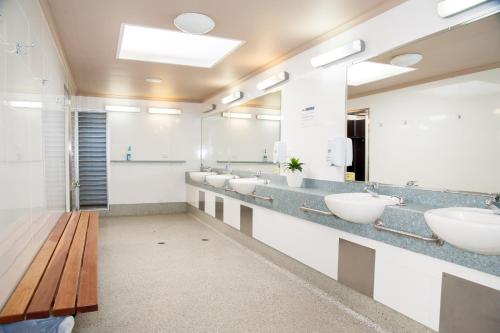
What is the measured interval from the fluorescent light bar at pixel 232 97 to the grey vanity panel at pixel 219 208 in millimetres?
1641

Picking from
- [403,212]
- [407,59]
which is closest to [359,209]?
[403,212]

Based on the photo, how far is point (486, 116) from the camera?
2039mm

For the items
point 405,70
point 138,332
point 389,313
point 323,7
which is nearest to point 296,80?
point 323,7

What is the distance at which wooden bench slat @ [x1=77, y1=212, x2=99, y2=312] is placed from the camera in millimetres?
1619

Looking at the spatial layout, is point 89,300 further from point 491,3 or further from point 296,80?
point 296,80

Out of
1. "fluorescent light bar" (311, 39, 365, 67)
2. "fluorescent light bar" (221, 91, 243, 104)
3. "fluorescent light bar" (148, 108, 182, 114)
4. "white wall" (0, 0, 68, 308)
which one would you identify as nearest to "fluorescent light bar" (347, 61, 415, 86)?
"fluorescent light bar" (311, 39, 365, 67)

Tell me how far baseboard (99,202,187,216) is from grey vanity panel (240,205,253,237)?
3029 mm


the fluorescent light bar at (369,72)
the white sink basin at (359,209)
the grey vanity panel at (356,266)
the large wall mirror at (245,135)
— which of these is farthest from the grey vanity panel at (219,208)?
the white sink basin at (359,209)

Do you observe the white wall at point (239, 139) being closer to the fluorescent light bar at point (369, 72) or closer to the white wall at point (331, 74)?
the white wall at point (331, 74)

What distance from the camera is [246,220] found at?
4.46 metres

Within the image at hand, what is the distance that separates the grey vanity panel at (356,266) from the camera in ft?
8.24

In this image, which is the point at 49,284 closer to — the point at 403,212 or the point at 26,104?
the point at 26,104

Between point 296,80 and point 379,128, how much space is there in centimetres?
133

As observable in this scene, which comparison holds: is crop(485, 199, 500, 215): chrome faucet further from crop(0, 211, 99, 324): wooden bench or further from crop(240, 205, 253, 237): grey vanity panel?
crop(240, 205, 253, 237): grey vanity panel
